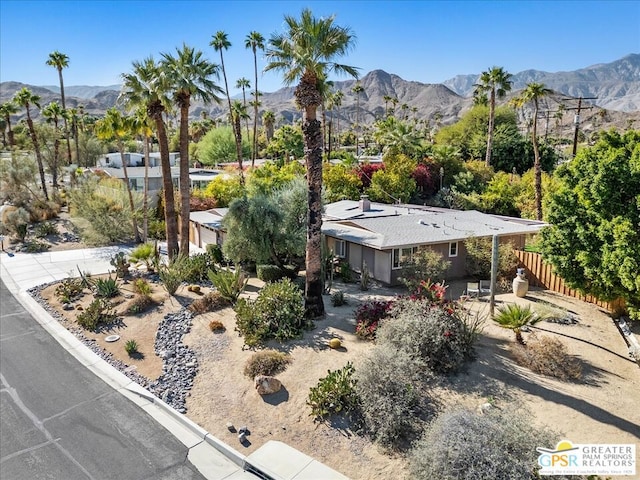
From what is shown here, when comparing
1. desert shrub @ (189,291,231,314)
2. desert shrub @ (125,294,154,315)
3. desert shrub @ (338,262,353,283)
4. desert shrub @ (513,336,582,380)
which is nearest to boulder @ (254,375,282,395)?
desert shrub @ (189,291,231,314)

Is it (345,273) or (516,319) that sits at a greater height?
(516,319)

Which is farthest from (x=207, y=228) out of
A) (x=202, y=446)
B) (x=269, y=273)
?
(x=202, y=446)

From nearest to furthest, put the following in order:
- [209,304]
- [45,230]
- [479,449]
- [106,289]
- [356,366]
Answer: [479,449] → [356,366] → [209,304] → [106,289] → [45,230]

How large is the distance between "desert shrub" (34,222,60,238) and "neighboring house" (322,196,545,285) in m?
22.3

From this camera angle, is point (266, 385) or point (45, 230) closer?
point (266, 385)

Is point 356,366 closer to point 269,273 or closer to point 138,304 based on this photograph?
point 269,273

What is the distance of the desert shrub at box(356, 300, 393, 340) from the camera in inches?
583

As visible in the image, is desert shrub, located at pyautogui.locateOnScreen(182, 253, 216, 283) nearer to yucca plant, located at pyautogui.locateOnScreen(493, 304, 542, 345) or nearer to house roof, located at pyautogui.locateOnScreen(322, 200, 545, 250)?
house roof, located at pyautogui.locateOnScreen(322, 200, 545, 250)

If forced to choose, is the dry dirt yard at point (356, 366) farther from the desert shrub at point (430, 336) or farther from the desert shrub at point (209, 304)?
the desert shrub at point (430, 336)

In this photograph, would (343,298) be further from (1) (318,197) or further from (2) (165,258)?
(2) (165,258)

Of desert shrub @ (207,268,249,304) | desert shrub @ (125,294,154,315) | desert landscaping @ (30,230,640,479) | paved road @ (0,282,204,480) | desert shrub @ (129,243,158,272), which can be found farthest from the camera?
desert shrub @ (129,243,158,272)

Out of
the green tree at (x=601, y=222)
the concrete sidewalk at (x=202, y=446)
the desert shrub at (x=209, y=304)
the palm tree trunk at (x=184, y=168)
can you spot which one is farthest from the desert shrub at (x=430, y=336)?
the palm tree trunk at (x=184, y=168)

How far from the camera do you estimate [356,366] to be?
13.0 m

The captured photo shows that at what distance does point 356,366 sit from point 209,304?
7829mm
